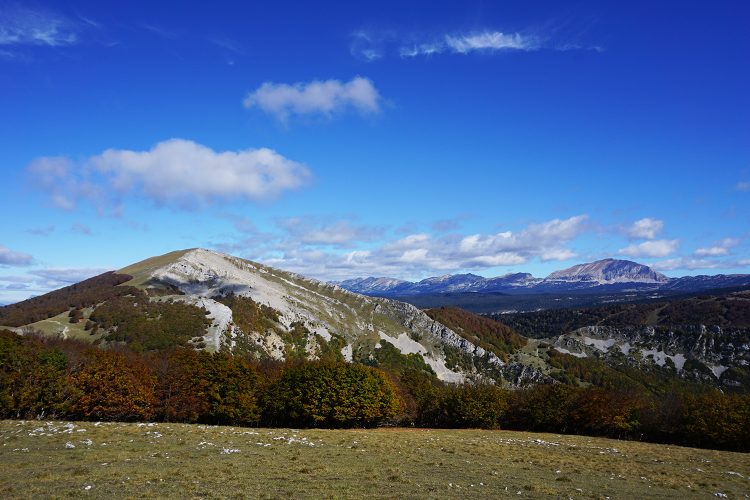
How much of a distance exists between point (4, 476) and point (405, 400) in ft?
264

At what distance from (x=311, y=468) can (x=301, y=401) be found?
170ft

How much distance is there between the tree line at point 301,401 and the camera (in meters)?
62.6

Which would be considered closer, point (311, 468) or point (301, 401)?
point (311, 468)

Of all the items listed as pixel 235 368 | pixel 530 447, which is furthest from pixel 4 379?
pixel 530 447

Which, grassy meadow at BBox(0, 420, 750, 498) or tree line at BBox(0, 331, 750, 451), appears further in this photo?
tree line at BBox(0, 331, 750, 451)

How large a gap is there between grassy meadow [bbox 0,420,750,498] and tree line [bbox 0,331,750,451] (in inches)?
908

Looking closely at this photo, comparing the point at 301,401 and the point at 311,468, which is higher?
the point at 311,468

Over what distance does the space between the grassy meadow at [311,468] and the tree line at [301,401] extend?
2307 centimetres

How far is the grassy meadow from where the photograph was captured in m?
22.7

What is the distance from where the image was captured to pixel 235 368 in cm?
7938

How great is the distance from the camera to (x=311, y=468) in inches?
1122

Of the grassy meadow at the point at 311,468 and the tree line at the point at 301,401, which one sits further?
the tree line at the point at 301,401

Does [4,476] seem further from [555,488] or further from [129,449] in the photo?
[555,488]

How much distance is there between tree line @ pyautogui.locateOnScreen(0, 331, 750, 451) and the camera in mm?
62594
